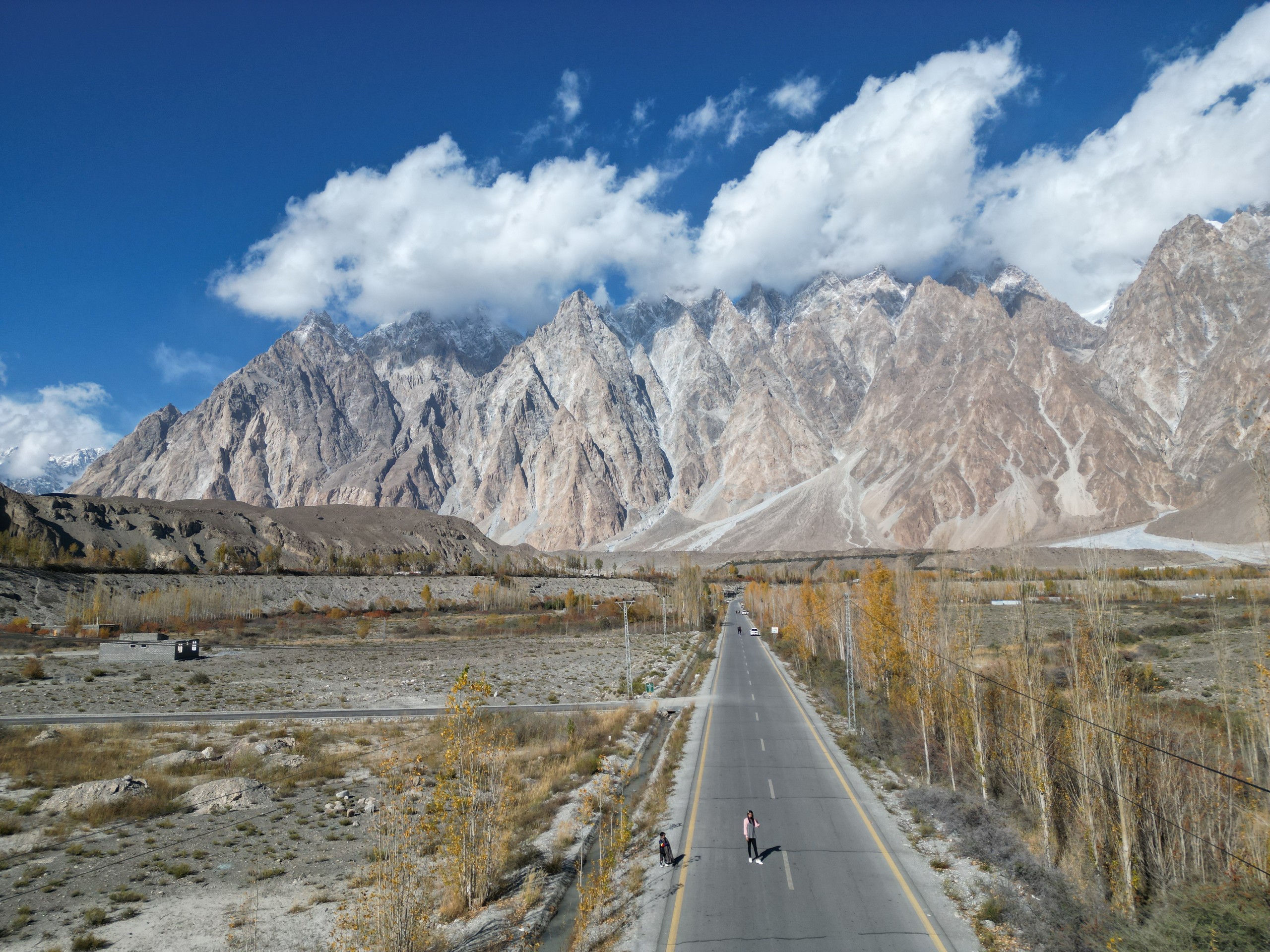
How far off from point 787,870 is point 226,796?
742 inches

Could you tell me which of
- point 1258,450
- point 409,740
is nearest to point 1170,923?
point 1258,450

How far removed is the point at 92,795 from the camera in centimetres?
2239

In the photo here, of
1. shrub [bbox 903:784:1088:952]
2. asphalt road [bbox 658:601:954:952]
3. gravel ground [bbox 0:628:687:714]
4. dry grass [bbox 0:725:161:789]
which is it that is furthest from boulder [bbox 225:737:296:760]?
shrub [bbox 903:784:1088:952]

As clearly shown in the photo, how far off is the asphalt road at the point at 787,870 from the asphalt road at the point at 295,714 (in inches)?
530

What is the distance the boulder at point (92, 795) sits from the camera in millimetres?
21719

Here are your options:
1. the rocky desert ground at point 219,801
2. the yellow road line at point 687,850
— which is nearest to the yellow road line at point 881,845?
the yellow road line at point 687,850


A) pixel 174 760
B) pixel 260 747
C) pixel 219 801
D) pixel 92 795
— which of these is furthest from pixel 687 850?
pixel 174 760

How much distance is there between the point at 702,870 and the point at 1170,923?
8.90 meters

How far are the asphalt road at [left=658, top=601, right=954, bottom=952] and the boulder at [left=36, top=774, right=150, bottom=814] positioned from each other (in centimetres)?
1835

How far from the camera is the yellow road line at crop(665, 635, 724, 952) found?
43.6ft

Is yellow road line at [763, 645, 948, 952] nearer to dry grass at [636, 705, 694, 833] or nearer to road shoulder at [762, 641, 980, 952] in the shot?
road shoulder at [762, 641, 980, 952]

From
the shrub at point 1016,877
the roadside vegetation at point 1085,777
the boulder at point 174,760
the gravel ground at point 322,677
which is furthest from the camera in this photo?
the gravel ground at point 322,677

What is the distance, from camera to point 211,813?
2225cm

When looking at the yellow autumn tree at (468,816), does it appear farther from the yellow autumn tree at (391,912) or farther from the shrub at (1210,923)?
the shrub at (1210,923)
